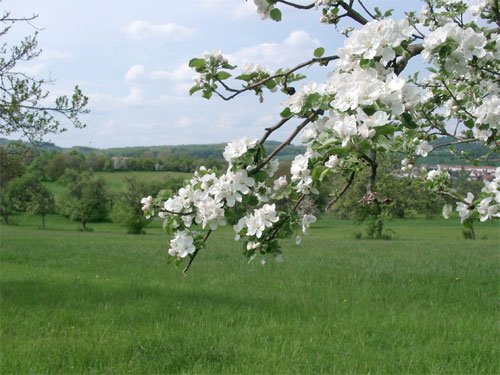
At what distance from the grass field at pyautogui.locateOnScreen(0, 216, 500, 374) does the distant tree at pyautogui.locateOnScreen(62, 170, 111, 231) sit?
42.6 metres

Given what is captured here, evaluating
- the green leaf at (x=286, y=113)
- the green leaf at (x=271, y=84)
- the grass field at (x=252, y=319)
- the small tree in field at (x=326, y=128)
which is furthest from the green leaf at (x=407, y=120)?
the grass field at (x=252, y=319)

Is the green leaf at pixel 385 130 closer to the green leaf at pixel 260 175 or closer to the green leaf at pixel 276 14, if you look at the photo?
the green leaf at pixel 260 175

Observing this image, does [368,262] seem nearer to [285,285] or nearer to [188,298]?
[285,285]

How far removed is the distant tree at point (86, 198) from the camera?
168ft

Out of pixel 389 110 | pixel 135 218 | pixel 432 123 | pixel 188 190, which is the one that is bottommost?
pixel 135 218

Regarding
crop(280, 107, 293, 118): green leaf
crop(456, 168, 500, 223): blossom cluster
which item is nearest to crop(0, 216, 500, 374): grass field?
crop(456, 168, 500, 223): blossom cluster

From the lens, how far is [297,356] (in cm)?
436

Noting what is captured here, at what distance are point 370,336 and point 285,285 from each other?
2.78m

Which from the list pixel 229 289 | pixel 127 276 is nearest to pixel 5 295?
pixel 127 276

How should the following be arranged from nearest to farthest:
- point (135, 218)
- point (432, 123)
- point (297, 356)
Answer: point (432, 123), point (297, 356), point (135, 218)

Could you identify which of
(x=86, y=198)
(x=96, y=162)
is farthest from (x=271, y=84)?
(x=96, y=162)

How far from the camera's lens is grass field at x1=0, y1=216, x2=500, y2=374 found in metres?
4.27

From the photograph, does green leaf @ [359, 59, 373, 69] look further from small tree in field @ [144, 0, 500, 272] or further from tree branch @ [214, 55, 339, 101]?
tree branch @ [214, 55, 339, 101]

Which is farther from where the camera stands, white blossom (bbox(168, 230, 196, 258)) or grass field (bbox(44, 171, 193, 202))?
grass field (bbox(44, 171, 193, 202))
